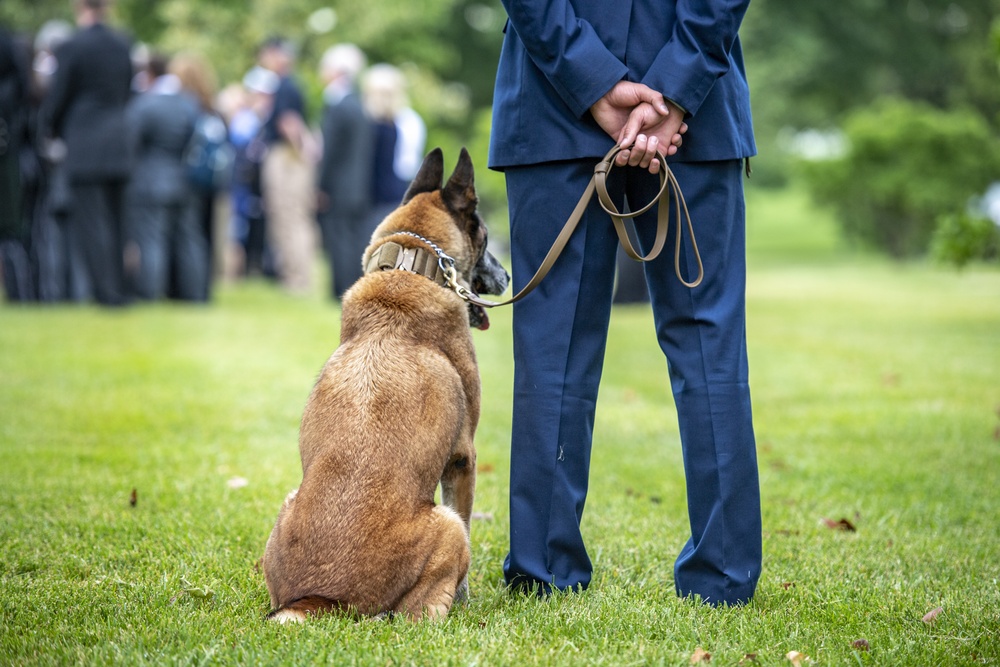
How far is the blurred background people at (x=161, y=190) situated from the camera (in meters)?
12.9

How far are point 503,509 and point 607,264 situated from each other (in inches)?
69.7

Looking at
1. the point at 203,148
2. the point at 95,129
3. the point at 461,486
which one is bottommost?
the point at 461,486

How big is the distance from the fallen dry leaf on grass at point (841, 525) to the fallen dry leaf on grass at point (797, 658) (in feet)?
5.52

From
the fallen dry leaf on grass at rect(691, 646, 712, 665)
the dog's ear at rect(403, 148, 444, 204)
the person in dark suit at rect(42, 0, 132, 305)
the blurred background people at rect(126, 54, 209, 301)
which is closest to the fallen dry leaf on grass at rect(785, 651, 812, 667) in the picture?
the fallen dry leaf on grass at rect(691, 646, 712, 665)

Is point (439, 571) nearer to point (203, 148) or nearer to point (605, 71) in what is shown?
point (605, 71)

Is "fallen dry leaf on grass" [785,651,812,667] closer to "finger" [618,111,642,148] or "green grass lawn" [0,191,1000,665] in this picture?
"green grass lawn" [0,191,1000,665]

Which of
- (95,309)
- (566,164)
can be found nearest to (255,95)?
(95,309)

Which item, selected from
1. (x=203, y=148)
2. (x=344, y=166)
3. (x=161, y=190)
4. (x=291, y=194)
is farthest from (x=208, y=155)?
(x=291, y=194)

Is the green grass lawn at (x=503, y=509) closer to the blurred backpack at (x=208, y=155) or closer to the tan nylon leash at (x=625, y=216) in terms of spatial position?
the tan nylon leash at (x=625, y=216)

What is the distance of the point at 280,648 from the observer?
115 inches

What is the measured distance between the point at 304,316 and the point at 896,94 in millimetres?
31475

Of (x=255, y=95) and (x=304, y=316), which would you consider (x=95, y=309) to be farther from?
(x=255, y=95)

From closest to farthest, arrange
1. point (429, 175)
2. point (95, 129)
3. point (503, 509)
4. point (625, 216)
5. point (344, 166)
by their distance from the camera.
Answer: point (625, 216), point (429, 175), point (503, 509), point (95, 129), point (344, 166)

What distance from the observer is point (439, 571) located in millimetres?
3191
